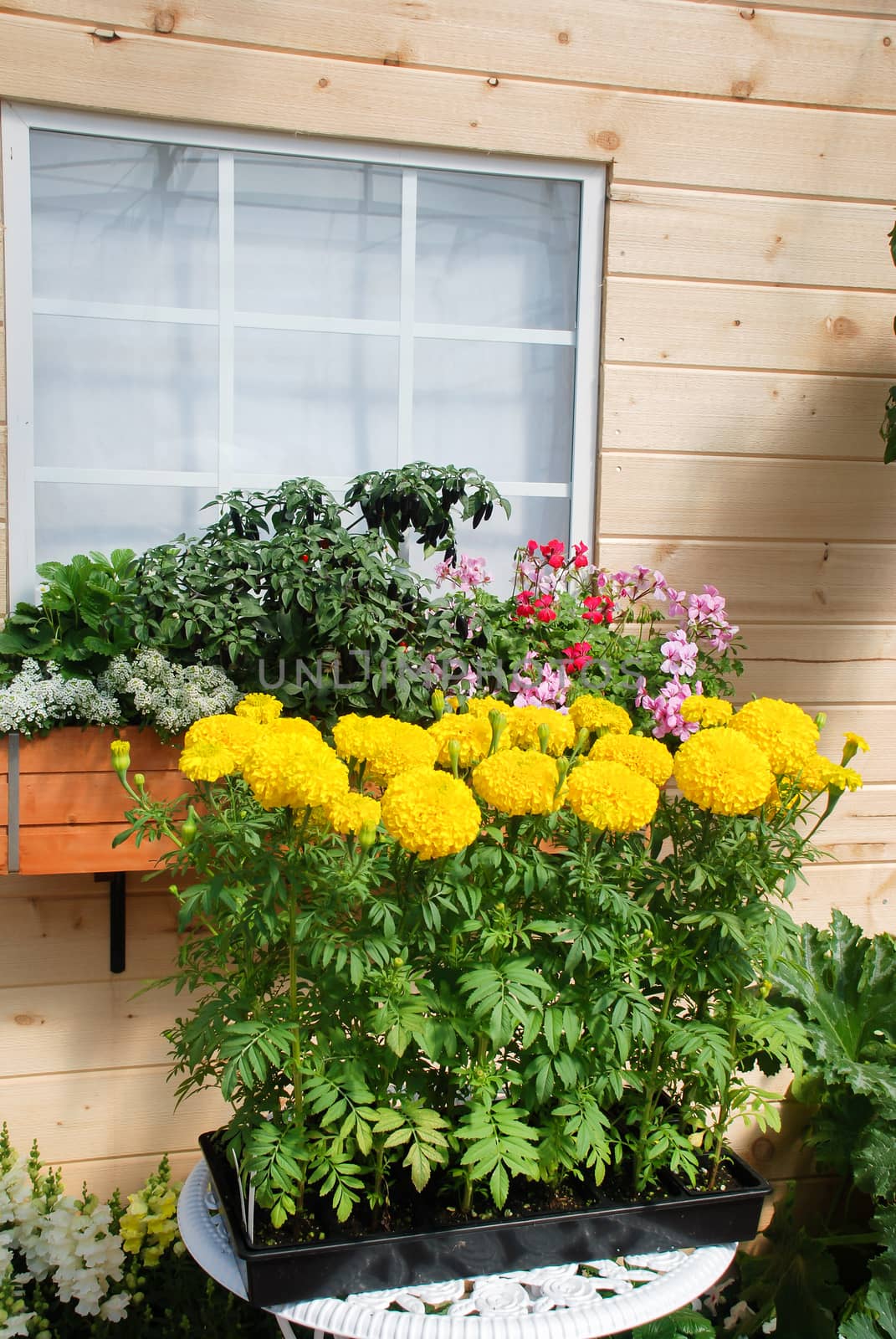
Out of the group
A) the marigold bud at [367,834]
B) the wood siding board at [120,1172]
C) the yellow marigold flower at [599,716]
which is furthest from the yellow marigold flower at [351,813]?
the wood siding board at [120,1172]

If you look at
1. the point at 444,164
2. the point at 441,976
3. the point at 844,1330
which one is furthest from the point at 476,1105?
the point at 444,164

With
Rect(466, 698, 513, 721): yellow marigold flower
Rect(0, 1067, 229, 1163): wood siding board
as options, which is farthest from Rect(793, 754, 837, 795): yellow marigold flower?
Rect(0, 1067, 229, 1163): wood siding board

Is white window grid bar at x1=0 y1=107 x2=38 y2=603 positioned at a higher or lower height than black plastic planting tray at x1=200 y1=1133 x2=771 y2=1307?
higher

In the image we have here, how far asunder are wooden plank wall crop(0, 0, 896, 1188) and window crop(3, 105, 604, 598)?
0.24 ft

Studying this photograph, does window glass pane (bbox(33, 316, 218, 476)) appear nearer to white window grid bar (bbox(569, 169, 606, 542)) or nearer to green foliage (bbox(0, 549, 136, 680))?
green foliage (bbox(0, 549, 136, 680))

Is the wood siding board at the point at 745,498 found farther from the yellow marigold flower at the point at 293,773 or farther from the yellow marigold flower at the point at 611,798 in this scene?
the yellow marigold flower at the point at 293,773

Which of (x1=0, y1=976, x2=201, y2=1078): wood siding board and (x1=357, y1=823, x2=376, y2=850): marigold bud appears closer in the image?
(x1=357, y1=823, x2=376, y2=850): marigold bud

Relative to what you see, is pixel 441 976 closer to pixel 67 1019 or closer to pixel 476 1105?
pixel 476 1105

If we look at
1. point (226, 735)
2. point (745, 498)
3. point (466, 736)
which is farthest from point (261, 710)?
point (745, 498)

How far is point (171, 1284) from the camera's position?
1.73 meters

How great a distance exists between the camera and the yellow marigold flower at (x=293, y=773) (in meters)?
1.00

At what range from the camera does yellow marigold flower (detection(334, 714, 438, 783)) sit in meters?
1.14

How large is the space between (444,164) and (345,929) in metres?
1.37

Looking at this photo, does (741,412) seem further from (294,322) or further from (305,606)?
(305,606)
